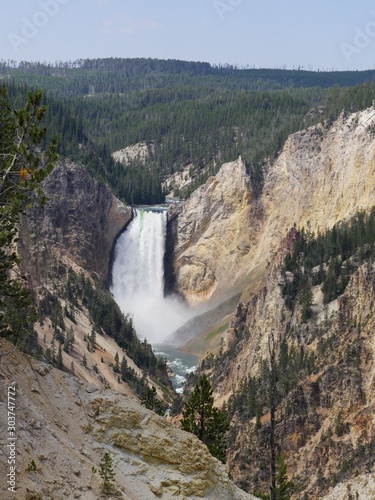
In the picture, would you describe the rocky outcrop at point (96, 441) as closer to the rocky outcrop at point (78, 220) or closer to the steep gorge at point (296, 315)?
the steep gorge at point (296, 315)

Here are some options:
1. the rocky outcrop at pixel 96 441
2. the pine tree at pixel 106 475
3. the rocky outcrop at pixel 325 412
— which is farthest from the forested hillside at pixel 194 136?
the pine tree at pixel 106 475

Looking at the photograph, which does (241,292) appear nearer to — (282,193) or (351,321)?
(282,193)

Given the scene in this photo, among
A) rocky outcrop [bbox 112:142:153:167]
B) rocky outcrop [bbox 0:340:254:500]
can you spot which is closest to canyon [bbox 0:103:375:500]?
rocky outcrop [bbox 0:340:254:500]

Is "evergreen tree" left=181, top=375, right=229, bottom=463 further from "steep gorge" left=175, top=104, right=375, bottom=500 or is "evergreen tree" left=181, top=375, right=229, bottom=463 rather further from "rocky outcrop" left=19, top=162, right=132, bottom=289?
"rocky outcrop" left=19, top=162, right=132, bottom=289

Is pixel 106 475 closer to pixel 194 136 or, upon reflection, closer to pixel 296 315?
pixel 296 315

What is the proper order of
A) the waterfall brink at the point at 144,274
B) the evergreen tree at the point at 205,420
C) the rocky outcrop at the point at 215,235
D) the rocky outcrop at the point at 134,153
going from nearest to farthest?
the evergreen tree at the point at 205,420, the rocky outcrop at the point at 215,235, the waterfall brink at the point at 144,274, the rocky outcrop at the point at 134,153

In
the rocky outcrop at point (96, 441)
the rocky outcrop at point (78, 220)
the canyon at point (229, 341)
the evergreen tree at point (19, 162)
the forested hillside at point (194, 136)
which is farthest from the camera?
the forested hillside at point (194, 136)

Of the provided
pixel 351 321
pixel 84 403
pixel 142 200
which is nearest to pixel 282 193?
pixel 142 200

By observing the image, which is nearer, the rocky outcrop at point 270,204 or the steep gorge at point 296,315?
the steep gorge at point 296,315
